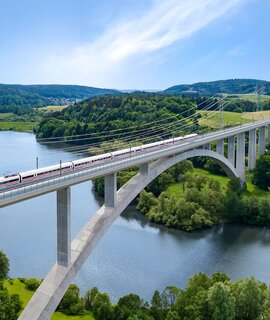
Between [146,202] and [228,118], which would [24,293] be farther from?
[228,118]

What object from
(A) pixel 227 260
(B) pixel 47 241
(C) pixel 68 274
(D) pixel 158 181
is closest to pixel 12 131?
(D) pixel 158 181

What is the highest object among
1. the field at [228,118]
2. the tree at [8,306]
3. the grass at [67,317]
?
the field at [228,118]

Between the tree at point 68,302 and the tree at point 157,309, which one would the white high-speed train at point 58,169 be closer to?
the tree at point 68,302

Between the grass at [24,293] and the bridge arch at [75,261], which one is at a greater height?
the bridge arch at [75,261]

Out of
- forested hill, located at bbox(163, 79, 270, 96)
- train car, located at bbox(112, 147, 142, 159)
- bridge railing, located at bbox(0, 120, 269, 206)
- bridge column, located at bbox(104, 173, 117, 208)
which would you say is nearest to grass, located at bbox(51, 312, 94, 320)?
bridge column, located at bbox(104, 173, 117, 208)

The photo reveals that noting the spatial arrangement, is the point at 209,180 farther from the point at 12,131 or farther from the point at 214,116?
the point at 12,131

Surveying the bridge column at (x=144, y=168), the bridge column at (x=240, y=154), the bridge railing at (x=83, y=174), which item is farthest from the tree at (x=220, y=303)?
the bridge column at (x=240, y=154)

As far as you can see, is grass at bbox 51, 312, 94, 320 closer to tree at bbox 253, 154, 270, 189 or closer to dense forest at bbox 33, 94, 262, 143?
tree at bbox 253, 154, 270, 189

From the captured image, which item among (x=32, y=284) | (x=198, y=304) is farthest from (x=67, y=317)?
(x=198, y=304)
